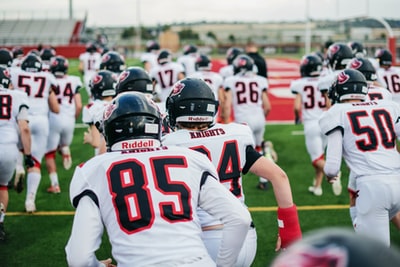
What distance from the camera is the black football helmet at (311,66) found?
770 centimetres

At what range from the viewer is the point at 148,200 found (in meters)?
2.54

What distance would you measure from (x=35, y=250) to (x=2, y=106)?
1612 mm

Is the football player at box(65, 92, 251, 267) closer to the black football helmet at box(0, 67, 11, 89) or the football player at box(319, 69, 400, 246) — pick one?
the football player at box(319, 69, 400, 246)

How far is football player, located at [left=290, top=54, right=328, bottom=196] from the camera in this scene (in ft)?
25.0

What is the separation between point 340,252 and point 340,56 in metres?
6.01

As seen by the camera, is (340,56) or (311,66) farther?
(311,66)

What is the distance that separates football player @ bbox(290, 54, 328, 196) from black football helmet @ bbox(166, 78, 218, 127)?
4.41m

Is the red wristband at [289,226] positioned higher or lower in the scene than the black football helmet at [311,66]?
lower

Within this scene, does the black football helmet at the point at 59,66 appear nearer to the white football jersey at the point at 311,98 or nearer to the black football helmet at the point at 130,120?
the white football jersey at the point at 311,98

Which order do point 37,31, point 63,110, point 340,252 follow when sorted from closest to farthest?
point 340,252 < point 63,110 < point 37,31

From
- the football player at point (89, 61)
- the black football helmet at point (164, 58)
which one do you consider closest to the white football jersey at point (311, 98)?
the black football helmet at point (164, 58)

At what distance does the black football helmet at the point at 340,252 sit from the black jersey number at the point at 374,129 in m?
3.12

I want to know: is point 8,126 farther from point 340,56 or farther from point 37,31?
point 37,31

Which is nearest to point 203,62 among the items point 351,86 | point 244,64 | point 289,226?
point 244,64
